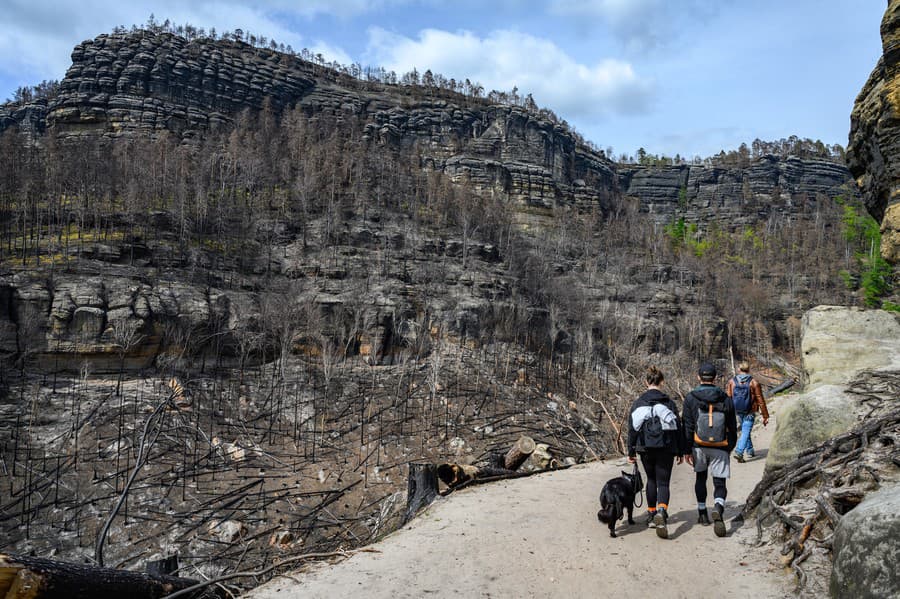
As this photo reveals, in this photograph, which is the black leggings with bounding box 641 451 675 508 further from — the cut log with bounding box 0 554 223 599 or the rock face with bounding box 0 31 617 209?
the rock face with bounding box 0 31 617 209

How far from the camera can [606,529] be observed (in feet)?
18.9

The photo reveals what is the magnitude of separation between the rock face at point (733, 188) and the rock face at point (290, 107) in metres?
10.5

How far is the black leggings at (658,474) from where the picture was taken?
209 inches

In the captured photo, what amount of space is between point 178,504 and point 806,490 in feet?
43.2

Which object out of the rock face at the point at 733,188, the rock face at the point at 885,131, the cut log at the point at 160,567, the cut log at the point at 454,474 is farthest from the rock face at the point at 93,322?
the rock face at the point at 733,188

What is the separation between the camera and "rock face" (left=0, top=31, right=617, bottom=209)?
203 ft

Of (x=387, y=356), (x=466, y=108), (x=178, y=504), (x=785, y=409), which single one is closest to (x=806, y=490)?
(x=785, y=409)

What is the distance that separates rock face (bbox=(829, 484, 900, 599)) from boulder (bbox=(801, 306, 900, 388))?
500 centimetres

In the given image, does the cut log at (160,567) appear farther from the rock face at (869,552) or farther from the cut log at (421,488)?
the rock face at (869,552)

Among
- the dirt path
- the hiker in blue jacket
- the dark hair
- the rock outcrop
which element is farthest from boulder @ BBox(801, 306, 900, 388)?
the dark hair

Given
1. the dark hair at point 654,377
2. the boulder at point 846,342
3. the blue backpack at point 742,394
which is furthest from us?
the blue backpack at point 742,394

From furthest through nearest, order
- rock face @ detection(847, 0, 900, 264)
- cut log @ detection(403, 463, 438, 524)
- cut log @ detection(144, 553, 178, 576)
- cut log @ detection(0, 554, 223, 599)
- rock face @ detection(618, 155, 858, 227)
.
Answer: rock face @ detection(618, 155, 858, 227)
cut log @ detection(403, 463, 438, 524)
rock face @ detection(847, 0, 900, 264)
cut log @ detection(144, 553, 178, 576)
cut log @ detection(0, 554, 223, 599)

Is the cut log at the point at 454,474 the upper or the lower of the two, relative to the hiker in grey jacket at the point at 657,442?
lower

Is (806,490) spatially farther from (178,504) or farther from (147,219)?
(147,219)
